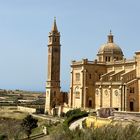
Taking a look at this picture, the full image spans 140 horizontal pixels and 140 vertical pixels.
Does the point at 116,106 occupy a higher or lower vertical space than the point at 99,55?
lower

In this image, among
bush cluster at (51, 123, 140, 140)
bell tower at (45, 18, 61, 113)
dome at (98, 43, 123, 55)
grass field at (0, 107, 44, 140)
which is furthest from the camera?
bell tower at (45, 18, 61, 113)

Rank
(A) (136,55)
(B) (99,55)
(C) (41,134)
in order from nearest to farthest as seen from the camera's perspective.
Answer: (C) (41,134)
(A) (136,55)
(B) (99,55)

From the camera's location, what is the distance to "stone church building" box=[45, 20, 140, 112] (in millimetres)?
55844

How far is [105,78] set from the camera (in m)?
64.2

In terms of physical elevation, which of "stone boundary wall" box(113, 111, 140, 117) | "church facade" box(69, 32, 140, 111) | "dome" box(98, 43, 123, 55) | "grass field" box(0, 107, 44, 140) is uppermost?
"dome" box(98, 43, 123, 55)

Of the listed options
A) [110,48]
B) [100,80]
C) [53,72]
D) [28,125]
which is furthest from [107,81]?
[53,72]

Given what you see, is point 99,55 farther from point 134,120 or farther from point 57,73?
point 134,120

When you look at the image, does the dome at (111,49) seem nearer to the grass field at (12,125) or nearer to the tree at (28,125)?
the grass field at (12,125)

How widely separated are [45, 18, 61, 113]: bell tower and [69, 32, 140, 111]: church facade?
5258mm

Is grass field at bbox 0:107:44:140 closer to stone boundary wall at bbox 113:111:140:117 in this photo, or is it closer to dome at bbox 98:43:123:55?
stone boundary wall at bbox 113:111:140:117

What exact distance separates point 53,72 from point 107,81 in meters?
16.7

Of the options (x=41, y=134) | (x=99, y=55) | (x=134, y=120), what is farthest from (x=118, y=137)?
(x=99, y=55)

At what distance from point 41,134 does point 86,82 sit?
56.7ft

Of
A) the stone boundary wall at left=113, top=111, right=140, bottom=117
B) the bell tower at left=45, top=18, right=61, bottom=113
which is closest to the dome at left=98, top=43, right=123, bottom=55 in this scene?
the bell tower at left=45, top=18, right=61, bottom=113
